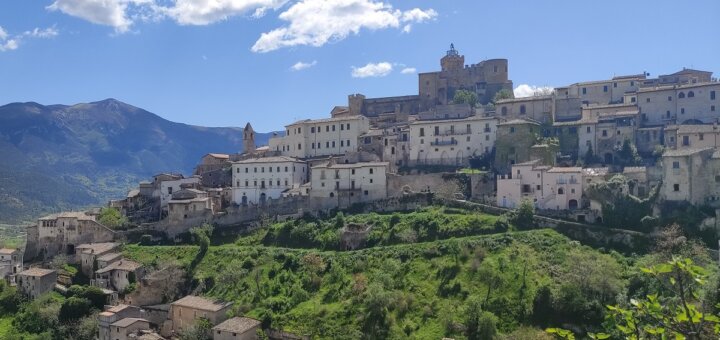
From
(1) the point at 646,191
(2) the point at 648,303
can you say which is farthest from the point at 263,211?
(2) the point at 648,303

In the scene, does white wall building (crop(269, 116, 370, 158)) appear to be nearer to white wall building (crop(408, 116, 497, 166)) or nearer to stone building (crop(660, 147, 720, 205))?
white wall building (crop(408, 116, 497, 166))

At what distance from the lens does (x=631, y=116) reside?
63.8 meters

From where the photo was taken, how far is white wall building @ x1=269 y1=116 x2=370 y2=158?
74312mm

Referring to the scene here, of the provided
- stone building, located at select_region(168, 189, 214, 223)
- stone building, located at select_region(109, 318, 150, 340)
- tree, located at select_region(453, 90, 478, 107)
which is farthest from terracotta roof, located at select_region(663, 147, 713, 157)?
stone building, located at select_region(109, 318, 150, 340)

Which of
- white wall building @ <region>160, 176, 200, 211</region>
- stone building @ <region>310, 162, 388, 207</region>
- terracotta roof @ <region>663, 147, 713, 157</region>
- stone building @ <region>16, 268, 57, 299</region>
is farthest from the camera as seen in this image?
white wall building @ <region>160, 176, 200, 211</region>

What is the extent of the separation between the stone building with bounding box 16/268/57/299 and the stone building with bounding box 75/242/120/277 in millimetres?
2769

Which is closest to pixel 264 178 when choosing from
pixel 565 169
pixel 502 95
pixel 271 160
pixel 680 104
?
pixel 271 160

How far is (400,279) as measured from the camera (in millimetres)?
49656

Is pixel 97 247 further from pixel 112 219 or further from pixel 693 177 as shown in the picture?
pixel 693 177

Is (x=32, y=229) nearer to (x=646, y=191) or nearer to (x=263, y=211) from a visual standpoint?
(x=263, y=211)

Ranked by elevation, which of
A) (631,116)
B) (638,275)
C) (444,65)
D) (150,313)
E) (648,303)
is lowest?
(150,313)

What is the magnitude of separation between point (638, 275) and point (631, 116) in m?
24.5

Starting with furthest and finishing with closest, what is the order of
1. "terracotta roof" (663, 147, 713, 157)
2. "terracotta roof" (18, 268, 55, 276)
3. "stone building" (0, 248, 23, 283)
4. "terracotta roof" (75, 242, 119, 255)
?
"stone building" (0, 248, 23, 283) → "terracotta roof" (75, 242, 119, 255) → "terracotta roof" (18, 268, 55, 276) → "terracotta roof" (663, 147, 713, 157)

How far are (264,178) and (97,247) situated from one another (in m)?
16.8
